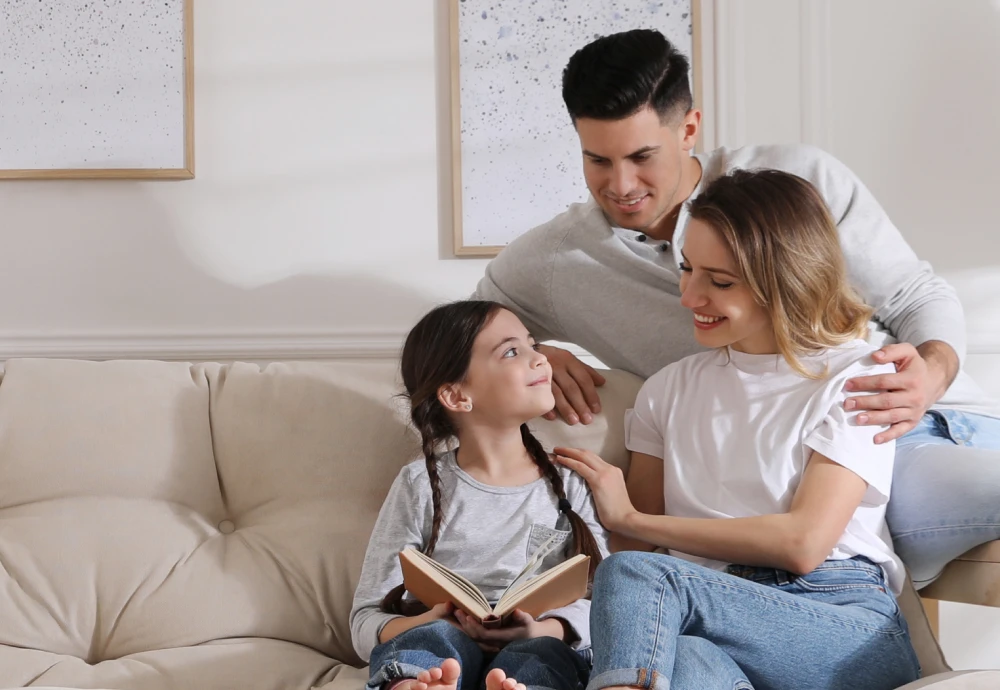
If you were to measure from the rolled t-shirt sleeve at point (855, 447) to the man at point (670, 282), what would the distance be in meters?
0.02

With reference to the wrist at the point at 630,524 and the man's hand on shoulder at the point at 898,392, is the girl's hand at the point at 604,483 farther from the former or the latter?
the man's hand on shoulder at the point at 898,392

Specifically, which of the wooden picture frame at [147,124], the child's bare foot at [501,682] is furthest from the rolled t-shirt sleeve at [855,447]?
the wooden picture frame at [147,124]

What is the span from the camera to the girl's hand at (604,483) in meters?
1.48

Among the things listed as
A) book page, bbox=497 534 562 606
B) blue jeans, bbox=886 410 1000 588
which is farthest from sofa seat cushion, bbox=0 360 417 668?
blue jeans, bbox=886 410 1000 588

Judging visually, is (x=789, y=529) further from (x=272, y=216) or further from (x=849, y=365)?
(x=272, y=216)

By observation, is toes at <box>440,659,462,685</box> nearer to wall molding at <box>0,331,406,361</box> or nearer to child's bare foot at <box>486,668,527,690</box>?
child's bare foot at <box>486,668,527,690</box>

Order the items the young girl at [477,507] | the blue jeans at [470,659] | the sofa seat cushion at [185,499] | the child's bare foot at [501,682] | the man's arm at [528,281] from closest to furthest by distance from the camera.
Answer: the child's bare foot at [501,682]
the blue jeans at [470,659]
the young girl at [477,507]
the sofa seat cushion at [185,499]
the man's arm at [528,281]

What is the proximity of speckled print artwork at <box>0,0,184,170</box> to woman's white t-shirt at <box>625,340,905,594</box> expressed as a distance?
1.43 meters

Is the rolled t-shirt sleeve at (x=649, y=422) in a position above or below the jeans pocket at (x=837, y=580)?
above

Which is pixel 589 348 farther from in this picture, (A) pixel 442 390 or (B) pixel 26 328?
(B) pixel 26 328

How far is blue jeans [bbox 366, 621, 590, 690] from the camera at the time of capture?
1173mm

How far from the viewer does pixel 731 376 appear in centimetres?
153

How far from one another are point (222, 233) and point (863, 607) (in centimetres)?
165

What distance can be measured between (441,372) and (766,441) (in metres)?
0.52
